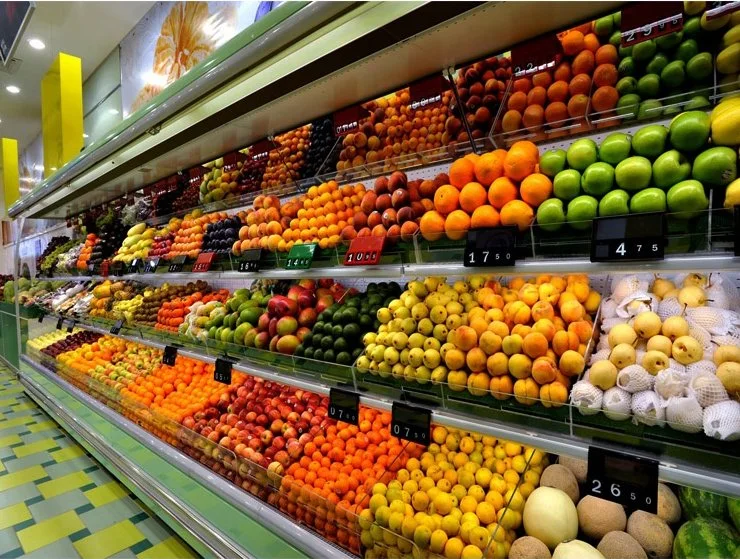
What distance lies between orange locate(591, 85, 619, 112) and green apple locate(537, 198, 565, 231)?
41 cm

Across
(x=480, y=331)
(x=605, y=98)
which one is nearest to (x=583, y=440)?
(x=480, y=331)

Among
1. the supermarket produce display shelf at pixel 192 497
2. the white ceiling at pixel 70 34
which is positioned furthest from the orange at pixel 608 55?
the white ceiling at pixel 70 34

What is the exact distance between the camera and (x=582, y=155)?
1.20 meters

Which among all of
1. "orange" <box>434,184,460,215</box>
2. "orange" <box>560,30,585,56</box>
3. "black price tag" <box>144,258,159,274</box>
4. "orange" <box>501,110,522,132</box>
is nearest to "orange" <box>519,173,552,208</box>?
"orange" <box>434,184,460,215</box>

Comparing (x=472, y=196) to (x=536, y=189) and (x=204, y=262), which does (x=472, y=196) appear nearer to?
(x=536, y=189)

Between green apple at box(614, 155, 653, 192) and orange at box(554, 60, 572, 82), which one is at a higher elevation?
orange at box(554, 60, 572, 82)

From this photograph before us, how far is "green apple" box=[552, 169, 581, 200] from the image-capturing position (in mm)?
1187

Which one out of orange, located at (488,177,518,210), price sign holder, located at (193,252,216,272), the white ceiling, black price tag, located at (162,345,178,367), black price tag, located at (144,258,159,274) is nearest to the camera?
orange, located at (488,177,518,210)

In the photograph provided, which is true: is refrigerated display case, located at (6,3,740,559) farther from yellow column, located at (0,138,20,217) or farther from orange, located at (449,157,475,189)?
yellow column, located at (0,138,20,217)

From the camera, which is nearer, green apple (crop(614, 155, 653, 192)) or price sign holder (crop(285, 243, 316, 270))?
green apple (crop(614, 155, 653, 192))

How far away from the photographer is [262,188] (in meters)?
2.77

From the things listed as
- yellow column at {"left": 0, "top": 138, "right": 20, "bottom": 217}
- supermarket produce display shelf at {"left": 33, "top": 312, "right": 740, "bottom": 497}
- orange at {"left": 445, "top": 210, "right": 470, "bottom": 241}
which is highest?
yellow column at {"left": 0, "top": 138, "right": 20, "bottom": 217}

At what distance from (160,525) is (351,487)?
59.7 inches

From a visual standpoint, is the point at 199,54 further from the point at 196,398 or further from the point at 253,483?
the point at 253,483
